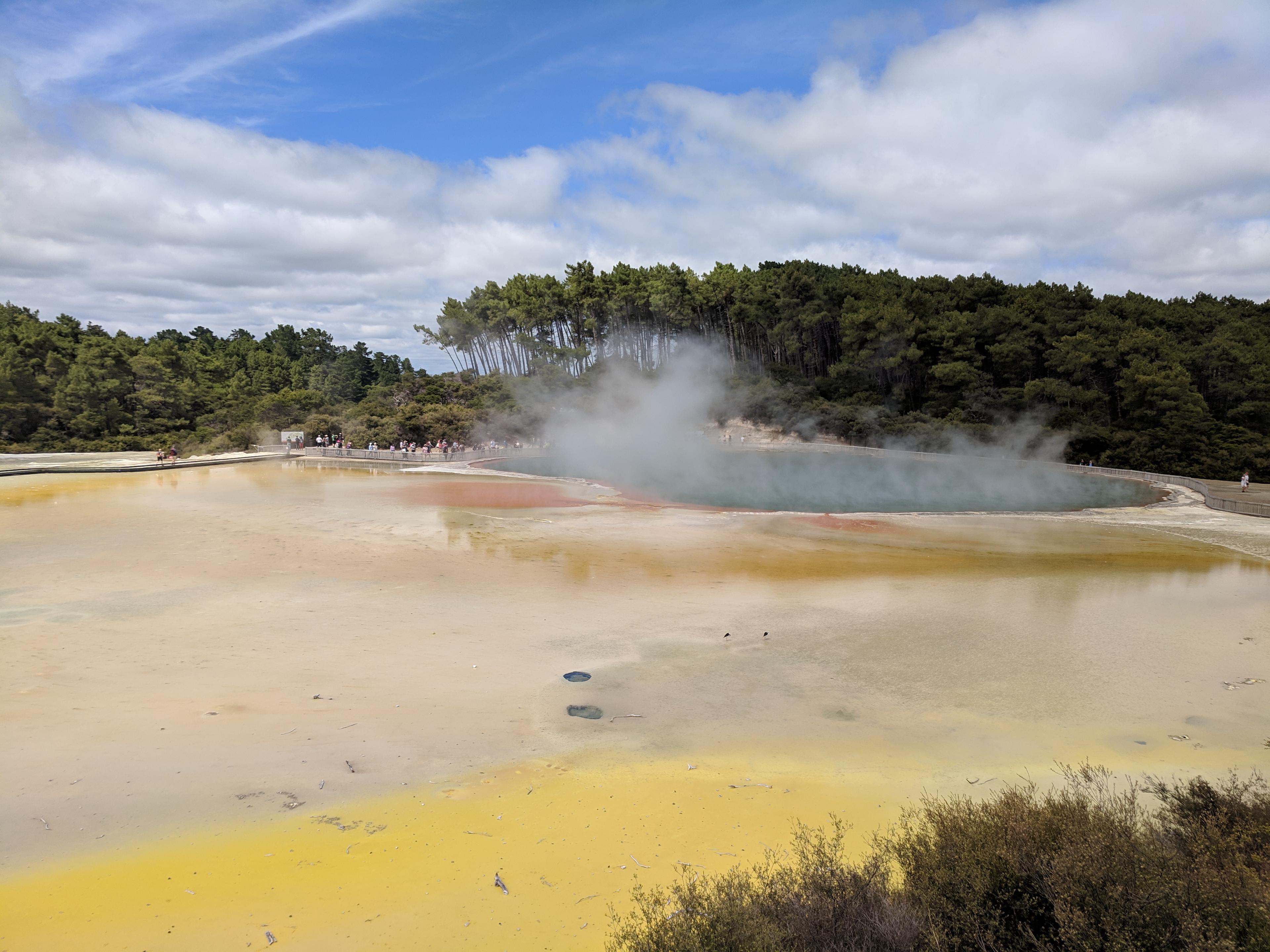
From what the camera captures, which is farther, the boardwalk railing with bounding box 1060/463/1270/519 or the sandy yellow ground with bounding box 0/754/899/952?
the boardwalk railing with bounding box 1060/463/1270/519

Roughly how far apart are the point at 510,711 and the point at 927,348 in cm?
4586

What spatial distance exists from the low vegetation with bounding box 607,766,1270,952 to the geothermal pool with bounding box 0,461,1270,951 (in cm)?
92

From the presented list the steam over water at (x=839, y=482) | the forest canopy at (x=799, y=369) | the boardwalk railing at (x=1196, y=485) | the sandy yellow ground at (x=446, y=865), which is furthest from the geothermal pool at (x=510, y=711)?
the forest canopy at (x=799, y=369)

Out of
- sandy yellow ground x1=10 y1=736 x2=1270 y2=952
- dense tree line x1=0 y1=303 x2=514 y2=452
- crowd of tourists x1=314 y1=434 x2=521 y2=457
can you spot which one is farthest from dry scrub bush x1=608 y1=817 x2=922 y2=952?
dense tree line x1=0 y1=303 x2=514 y2=452

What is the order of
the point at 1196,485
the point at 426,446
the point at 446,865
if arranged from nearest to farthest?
the point at 446,865 → the point at 1196,485 → the point at 426,446

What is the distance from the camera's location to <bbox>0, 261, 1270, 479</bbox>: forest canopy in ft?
122

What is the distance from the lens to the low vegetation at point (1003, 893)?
10.9 feet

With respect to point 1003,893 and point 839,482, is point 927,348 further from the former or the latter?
point 1003,893

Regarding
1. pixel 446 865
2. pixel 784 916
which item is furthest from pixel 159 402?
pixel 784 916

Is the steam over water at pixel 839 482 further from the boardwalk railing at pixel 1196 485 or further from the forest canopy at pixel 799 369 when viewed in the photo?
the forest canopy at pixel 799 369

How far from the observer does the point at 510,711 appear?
24.1 ft

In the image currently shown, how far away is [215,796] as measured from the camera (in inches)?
220

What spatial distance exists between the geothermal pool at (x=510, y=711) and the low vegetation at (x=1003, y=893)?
919 millimetres

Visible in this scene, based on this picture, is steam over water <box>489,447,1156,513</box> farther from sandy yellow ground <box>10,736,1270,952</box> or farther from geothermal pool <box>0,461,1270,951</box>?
sandy yellow ground <box>10,736,1270,952</box>
